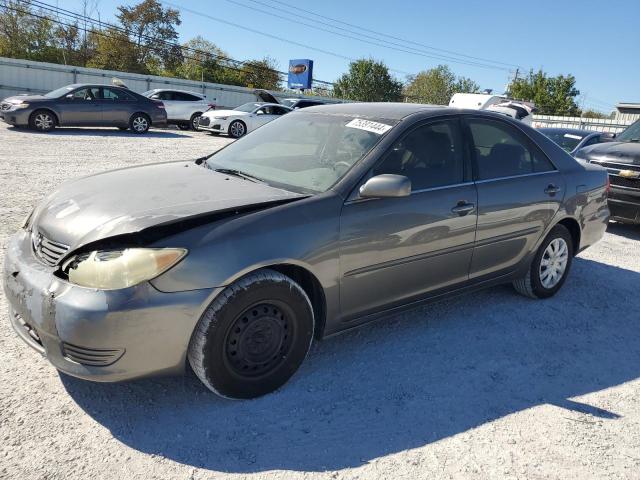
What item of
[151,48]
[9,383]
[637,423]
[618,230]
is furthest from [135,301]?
[151,48]

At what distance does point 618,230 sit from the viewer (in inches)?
311

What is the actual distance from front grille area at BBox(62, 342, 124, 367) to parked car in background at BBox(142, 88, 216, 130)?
61.7 ft

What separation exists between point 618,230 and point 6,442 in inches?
325

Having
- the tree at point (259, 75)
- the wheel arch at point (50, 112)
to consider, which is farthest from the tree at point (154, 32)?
the wheel arch at point (50, 112)

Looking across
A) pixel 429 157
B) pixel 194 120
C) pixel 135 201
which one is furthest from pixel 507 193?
pixel 194 120

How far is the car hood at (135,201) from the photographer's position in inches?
102

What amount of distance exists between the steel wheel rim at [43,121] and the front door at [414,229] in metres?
13.6

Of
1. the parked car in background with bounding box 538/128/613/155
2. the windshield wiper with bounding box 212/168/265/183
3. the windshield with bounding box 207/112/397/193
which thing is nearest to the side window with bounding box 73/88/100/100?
the parked car in background with bounding box 538/128/613/155

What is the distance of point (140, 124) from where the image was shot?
16312 millimetres

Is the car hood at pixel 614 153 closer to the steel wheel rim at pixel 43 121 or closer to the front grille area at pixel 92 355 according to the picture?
the front grille area at pixel 92 355

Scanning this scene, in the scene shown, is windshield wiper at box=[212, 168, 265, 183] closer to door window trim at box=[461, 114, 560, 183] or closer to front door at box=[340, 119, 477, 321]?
front door at box=[340, 119, 477, 321]

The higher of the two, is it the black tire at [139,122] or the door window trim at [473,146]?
the door window trim at [473,146]

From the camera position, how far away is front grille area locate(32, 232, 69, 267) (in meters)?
2.61

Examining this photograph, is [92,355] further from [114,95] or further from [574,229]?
[114,95]
